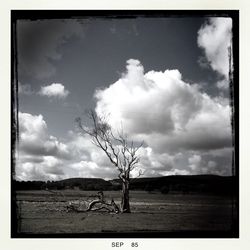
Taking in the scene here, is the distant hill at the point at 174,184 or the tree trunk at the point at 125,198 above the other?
the distant hill at the point at 174,184

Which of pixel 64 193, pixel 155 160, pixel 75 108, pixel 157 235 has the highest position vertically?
pixel 75 108

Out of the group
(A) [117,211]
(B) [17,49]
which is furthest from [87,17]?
(A) [117,211]

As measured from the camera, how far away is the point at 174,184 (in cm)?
328

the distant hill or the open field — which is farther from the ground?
the distant hill

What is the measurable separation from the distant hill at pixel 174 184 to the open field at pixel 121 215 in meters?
0.04

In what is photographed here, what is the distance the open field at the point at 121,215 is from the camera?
3.23m

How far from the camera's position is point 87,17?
328cm

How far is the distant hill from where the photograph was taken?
3.24 m

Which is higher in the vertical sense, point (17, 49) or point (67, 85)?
point (17, 49)

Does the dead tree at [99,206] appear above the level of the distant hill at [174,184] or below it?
below

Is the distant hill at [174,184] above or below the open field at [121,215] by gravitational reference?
above

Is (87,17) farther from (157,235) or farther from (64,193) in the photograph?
(157,235)

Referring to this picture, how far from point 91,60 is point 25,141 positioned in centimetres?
70

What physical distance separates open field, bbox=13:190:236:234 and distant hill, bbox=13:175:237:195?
0.04 m
